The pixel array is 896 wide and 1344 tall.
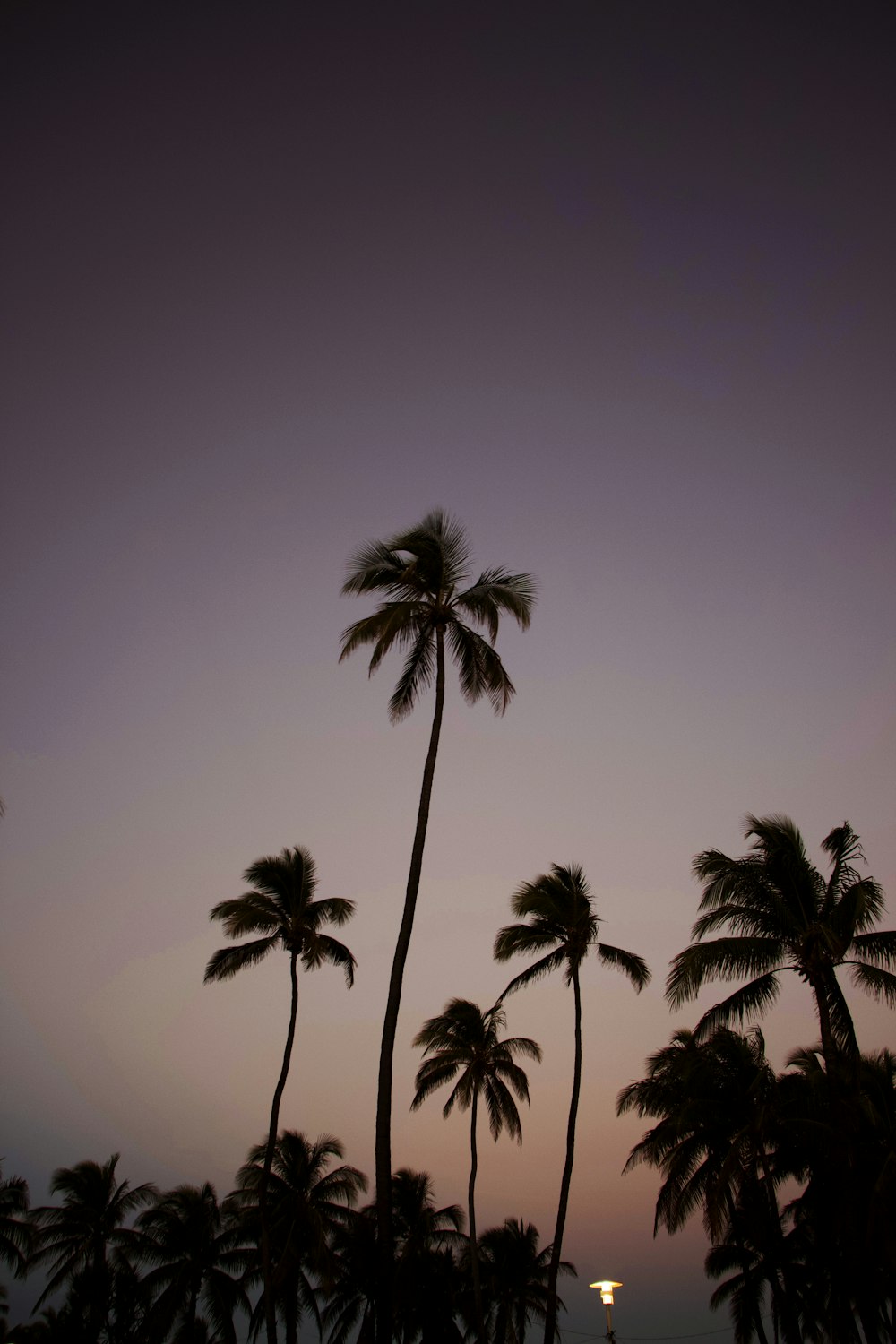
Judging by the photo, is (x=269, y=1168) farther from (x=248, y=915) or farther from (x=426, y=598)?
(x=426, y=598)

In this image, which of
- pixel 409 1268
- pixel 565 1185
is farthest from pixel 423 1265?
pixel 565 1185

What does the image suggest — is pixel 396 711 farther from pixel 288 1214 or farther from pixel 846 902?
pixel 288 1214

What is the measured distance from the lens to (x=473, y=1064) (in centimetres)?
3791

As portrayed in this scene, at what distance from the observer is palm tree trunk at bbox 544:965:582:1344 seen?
26.6 meters

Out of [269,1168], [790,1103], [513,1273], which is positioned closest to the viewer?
[790,1103]

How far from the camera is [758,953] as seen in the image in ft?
65.6

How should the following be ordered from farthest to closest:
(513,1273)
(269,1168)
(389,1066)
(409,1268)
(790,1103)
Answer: (513,1273), (409,1268), (269,1168), (790,1103), (389,1066)

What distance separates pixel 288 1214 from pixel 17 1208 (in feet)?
57.3

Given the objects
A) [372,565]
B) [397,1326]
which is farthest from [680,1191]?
[372,565]

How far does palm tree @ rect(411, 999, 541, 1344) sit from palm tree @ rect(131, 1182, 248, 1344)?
13.8 m

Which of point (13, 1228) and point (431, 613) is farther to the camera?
point (13, 1228)

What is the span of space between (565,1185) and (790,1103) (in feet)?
23.4

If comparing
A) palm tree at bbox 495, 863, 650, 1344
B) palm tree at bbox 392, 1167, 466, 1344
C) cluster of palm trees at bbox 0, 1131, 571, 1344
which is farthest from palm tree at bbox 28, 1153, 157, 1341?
palm tree at bbox 495, 863, 650, 1344

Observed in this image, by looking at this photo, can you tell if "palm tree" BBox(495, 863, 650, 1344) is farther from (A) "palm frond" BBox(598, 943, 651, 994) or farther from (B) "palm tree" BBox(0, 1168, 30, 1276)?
(B) "palm tree" BBox(0, 1168, 30, 1276)
